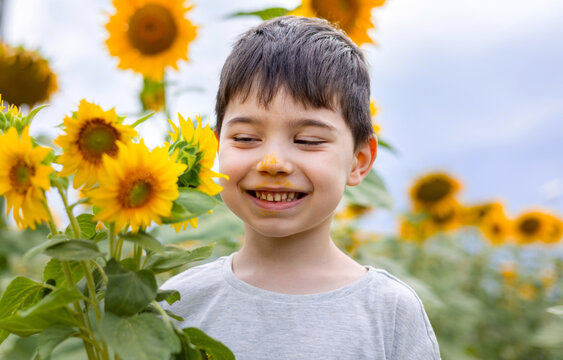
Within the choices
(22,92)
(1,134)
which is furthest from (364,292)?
(22,92)

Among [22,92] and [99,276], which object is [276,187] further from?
[22,92]

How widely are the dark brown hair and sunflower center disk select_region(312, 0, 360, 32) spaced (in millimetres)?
493

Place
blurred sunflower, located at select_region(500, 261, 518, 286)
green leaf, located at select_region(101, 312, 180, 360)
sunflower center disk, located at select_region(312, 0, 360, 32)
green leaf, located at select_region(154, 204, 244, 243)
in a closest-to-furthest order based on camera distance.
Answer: green leaf, located at select_region(101, 312, 180, 360), green leaf, located at select_region(154, 204, 244, 243), sunflower center disk, located at select_region(312, 0, 360, 32), blurred sunflower, located at select_region(500, 261, 518, 286)

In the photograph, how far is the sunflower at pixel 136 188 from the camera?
62cm

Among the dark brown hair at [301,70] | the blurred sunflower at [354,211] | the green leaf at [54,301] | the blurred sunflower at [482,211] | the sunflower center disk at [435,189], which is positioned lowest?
the blurred sunflower at [482,211]

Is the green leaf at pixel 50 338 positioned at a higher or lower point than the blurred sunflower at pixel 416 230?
higher

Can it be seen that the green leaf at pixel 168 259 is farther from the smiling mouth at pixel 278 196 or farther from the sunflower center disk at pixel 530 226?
the sunflower center disk at pixel 530 226

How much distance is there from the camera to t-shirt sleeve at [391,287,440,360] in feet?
3.09

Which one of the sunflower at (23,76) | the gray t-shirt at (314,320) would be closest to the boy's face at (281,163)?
the gray t-shirt at (314,320)

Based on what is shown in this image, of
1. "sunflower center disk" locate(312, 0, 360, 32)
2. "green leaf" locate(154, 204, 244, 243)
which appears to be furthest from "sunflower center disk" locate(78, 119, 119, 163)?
"sunflower center disk" locate(312, 0, 360, 32)

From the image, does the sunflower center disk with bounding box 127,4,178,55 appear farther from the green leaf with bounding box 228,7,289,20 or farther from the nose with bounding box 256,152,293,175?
the nose with bounding box 256,152,293,175

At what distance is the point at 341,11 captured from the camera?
1.54 metres

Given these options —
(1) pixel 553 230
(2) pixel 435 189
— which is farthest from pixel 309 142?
(1) pixel 553 230

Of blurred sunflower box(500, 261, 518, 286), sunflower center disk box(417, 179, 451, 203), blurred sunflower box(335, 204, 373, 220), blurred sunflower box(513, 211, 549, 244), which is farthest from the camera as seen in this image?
blurred sunflower box(513, 211, 549, 244)
